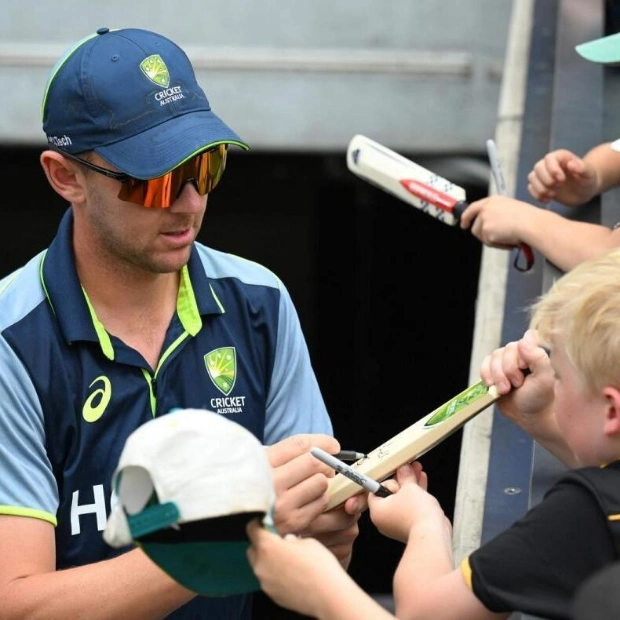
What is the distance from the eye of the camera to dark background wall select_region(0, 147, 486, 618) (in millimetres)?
8984

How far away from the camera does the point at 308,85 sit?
26.7 feet

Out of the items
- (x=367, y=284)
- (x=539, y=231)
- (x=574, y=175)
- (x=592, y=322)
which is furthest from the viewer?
(x=367, y=284)

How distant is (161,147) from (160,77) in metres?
0.16

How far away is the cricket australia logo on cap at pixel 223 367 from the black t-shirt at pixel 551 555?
949 mm

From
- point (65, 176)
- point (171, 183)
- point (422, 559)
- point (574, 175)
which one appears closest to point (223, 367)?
point (171, 183)

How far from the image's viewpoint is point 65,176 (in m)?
2.98

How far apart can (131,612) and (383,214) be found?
656cm

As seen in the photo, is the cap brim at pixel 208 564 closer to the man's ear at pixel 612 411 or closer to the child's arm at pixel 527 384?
the man's ear at pixel 612 411

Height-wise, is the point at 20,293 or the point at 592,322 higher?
the point at 592,322

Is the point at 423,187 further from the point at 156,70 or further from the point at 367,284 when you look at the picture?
the point at 367,284

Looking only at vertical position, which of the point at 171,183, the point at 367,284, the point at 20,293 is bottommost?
the point at 367,284

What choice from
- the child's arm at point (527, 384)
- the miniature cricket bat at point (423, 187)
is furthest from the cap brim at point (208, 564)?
the miniature cricket bat at point (423, 187)

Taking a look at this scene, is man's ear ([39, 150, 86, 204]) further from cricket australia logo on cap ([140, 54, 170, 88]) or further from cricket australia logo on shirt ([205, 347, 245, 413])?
cricket australia logo on shirt ([205, 347, 245, 413])

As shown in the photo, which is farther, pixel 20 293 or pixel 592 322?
pixel 20 293
